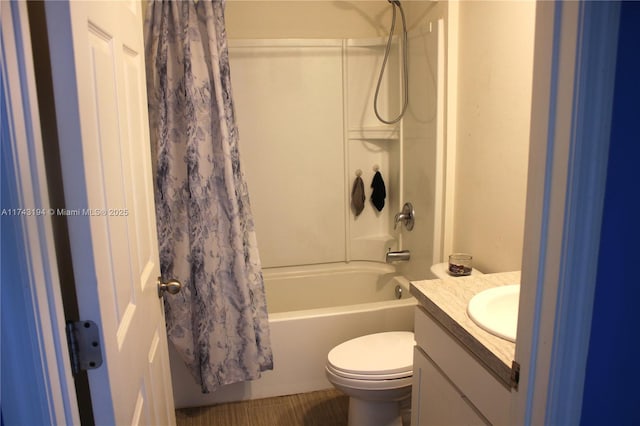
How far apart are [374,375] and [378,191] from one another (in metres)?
1.39

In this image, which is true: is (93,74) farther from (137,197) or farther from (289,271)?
(289,271)

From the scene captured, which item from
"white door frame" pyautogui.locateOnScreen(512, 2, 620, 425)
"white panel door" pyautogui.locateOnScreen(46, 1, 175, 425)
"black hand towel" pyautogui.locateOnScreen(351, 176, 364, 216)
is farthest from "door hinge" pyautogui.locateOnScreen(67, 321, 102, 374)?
"black hand towel" pyautogui.locateOnScreen(351, 176, 364, 216)

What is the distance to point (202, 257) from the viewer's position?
2.01m

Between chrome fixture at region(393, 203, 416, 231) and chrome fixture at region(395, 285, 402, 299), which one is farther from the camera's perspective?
chrome fixture at region(395, 285, 402, 299)

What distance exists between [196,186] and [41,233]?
4.02ft

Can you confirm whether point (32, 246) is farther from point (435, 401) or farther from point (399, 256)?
point (399, 256)

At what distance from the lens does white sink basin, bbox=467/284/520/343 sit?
118cm

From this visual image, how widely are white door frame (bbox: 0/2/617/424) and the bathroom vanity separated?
133mm

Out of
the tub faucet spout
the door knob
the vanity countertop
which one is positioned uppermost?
the door knob

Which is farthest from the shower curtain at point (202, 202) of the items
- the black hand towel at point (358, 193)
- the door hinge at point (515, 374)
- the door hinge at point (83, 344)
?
the door hinge at point (515, 374)

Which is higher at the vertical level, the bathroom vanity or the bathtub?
the bathroom vanity

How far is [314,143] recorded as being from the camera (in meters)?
2.88

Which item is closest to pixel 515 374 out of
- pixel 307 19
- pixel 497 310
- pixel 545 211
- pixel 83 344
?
pixel 545 211

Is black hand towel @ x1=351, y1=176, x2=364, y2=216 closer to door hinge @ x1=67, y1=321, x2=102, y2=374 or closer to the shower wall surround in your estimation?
the shower wall surround
